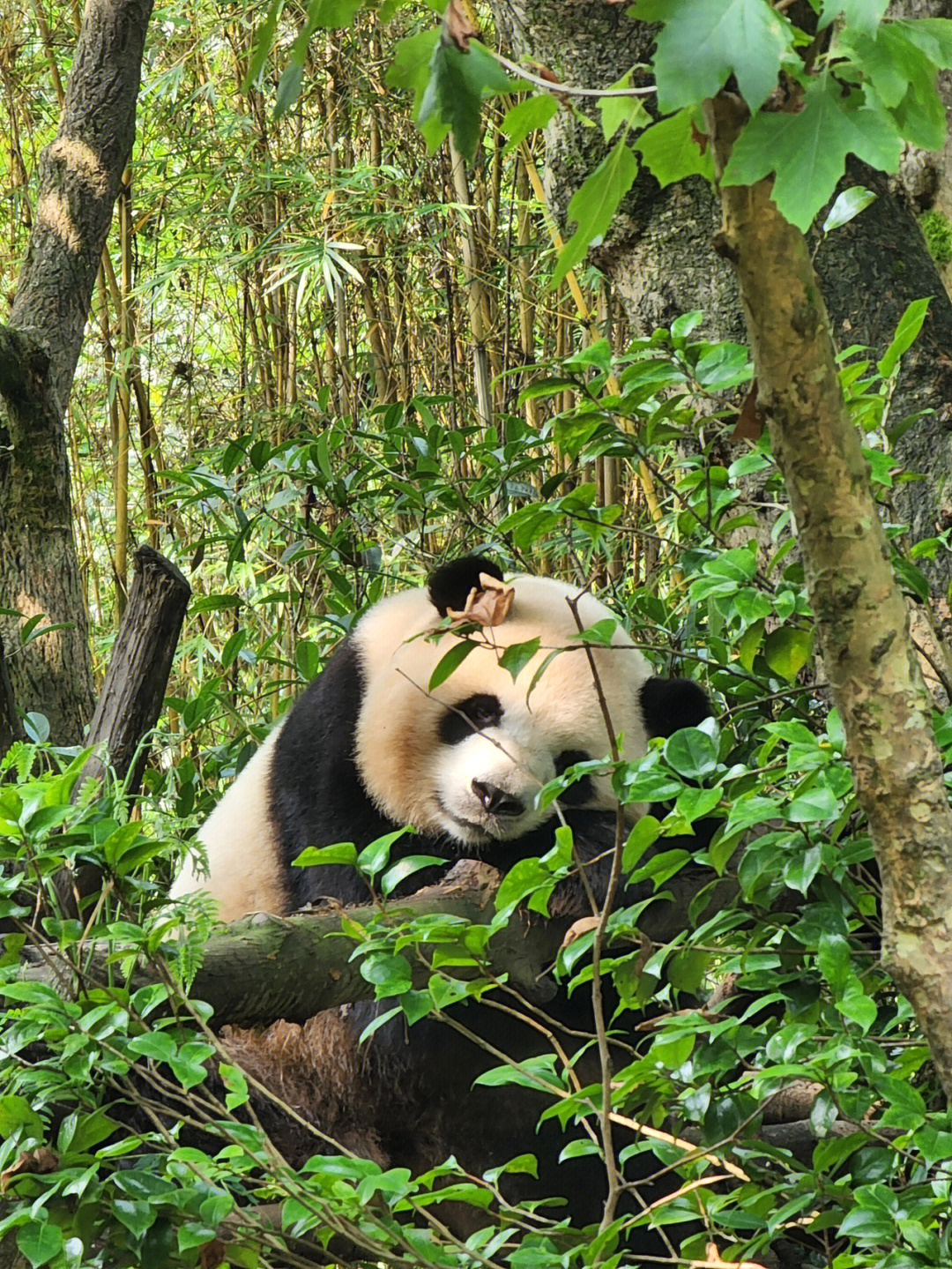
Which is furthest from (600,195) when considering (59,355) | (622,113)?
(59,355)

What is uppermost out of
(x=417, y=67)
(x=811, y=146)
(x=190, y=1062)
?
(x=417, y=67)

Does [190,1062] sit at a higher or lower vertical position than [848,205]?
lower

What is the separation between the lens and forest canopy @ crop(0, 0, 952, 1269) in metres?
0.80

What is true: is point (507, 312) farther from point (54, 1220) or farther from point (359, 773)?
point (54, 1220)

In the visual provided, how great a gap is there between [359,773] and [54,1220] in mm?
1121

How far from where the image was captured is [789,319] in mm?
768

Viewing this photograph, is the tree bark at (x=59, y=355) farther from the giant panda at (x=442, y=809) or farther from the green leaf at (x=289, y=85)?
the green leaf at (x=289, y=85)

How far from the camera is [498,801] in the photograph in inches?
78.8

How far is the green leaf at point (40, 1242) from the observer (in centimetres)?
107

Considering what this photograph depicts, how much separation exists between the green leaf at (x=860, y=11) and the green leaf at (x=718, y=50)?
0.02 meters

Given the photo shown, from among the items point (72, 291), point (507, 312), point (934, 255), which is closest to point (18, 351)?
point (72, 291)

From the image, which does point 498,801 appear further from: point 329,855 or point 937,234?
Answer: point 937,234

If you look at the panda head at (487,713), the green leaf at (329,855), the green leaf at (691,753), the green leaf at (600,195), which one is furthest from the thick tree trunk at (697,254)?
the green leaf at (600,195)

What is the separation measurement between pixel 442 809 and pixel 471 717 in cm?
16
